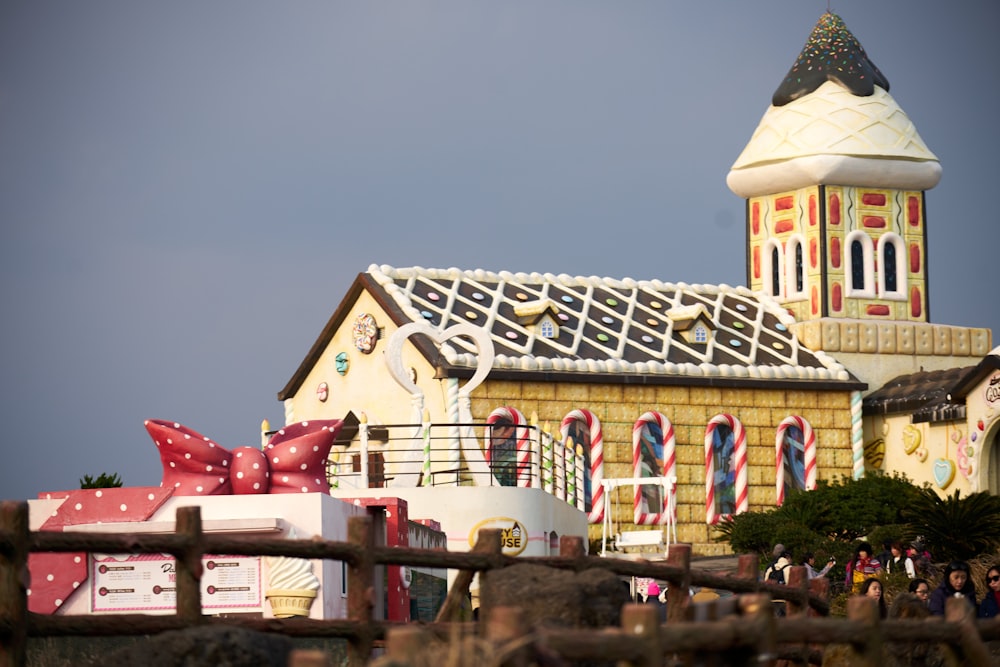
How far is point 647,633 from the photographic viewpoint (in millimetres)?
6438

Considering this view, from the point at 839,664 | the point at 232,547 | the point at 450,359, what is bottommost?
the point at 839,664

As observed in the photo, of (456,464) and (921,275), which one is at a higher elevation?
(921,275)

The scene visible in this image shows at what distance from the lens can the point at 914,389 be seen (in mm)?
35812

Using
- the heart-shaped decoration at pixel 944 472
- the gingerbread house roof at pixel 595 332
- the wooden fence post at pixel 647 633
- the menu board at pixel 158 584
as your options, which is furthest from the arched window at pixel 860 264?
the wooden fence post at pixel 647 633

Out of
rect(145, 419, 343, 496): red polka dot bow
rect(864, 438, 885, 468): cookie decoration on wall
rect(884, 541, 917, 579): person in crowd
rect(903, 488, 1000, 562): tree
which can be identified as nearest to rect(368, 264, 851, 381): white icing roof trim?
rect(864, 438, 885, 468): cookie decoration on wall

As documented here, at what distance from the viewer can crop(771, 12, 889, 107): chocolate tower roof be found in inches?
1535

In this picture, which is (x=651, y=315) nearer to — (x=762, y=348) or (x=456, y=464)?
(x=762, y=348)

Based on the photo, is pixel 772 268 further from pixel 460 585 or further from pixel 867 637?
pixel 867 637

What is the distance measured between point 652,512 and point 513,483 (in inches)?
240

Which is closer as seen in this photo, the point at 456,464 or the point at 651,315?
the point at 456,464

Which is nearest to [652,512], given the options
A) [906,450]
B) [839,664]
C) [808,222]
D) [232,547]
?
[906,450]

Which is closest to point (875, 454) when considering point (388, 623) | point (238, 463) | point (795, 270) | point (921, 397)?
point (921, 397)

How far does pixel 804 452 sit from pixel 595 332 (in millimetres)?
4779

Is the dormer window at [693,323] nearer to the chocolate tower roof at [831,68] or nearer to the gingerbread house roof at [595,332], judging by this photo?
the gingerbread house roof at [595,332]
